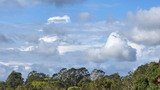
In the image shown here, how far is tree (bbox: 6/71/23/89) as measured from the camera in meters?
182

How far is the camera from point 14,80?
18488 cm

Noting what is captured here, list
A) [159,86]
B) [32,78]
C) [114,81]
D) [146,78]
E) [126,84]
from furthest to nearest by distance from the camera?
[32,78] < [114,81] < [126,84] < [146,78] < [159,86]

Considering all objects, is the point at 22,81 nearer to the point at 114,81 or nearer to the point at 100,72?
the point at 100,72

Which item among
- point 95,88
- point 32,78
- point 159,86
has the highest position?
point 32,78

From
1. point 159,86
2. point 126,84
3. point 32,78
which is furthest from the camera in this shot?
point 32,78

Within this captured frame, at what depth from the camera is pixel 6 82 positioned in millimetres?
186250

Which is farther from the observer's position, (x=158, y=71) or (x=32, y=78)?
(x=32, y=78)

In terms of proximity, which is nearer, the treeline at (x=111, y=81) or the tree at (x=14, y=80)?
the treeline at (x=111, y=81)

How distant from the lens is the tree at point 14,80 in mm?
182125

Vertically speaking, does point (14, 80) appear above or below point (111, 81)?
above

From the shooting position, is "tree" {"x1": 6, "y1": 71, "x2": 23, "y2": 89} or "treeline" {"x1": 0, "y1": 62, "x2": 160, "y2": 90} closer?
"treeline" {"x1": 0, "y1": 62, "x2": 160, "y2": 90}

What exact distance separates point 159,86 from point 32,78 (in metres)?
95.2

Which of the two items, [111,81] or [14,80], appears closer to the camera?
[111,81]

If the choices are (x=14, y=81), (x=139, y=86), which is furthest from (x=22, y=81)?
(x=139, y=86)
